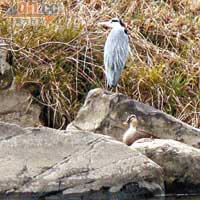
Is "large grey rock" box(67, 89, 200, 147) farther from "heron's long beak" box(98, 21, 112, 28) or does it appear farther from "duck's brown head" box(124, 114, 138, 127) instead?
"heron's long beak" box(98, 21, 112, 28)

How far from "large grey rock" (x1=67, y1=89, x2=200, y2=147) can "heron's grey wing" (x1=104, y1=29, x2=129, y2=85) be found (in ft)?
2.01

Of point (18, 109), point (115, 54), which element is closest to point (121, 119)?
point (115, 54)

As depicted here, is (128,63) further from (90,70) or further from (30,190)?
(30,190)

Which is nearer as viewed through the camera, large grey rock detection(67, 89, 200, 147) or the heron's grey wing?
large grey rock detection(67, 89, 200, 147)

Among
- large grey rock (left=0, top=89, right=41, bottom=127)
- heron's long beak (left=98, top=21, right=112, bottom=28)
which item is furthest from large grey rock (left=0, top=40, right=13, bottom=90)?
heron's long beak (left=98, top=21, right=112, bottom=28)

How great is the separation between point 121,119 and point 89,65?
179 cm

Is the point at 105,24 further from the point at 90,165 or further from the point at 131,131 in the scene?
the point at 90,165

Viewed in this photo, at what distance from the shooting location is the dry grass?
31.3 feet

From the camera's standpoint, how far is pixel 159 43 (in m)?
11.0

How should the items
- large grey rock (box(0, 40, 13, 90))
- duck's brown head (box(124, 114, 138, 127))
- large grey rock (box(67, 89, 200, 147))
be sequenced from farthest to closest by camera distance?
large grey rock (box(0, 40, 13, 90))
large grey rock (box(67, 89, 200, 147))
duck's brown head (box(124, 114, 138, 127))

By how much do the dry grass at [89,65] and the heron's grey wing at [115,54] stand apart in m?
0.66

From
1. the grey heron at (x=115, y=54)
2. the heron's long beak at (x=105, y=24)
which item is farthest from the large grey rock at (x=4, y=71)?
the heron's long beak at (x=105, y=24)

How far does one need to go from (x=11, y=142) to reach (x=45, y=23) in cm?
324

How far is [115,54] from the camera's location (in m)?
9.12
